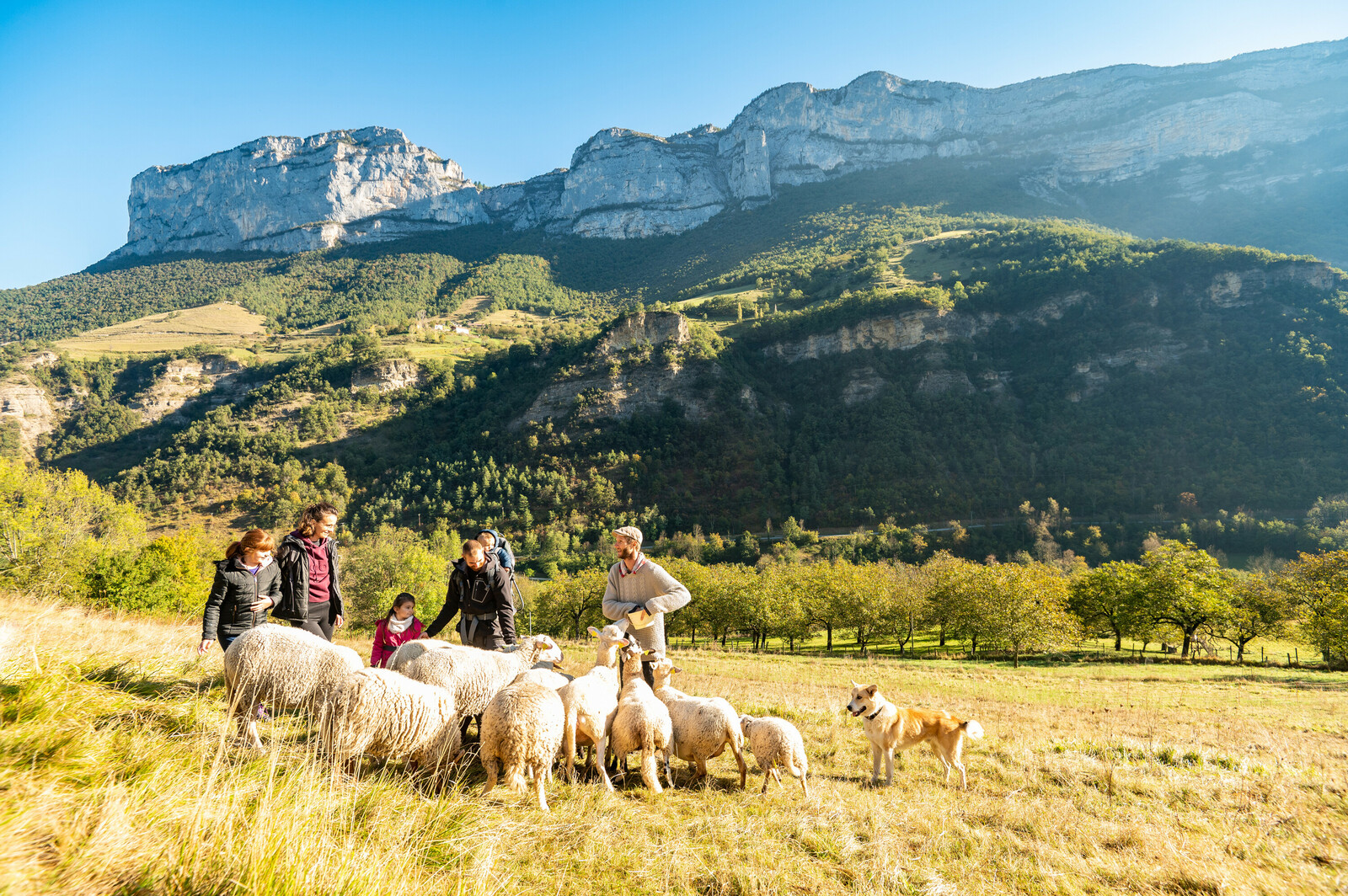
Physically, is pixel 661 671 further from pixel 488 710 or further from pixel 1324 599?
pixel 1324 599

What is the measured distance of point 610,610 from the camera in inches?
277

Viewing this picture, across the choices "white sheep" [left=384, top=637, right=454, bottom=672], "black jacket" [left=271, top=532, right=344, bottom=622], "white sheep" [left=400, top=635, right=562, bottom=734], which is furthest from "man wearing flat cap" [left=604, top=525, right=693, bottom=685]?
"black jacket" [left=271, top=532, right=344, bottom=622]

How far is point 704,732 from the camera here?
6.12 meters

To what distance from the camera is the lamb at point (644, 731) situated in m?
5.72

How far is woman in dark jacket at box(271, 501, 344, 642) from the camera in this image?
6.67 metres

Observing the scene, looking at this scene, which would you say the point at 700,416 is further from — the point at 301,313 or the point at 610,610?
the point at 301,313

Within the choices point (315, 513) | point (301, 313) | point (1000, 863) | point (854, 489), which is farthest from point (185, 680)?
point (301, 313)

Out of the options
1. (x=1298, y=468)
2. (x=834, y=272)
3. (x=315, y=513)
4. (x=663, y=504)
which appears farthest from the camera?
(x=834, y=272)

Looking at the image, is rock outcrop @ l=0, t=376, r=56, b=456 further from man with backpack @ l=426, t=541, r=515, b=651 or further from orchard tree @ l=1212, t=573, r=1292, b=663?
orchard tree @ l=1212, t=573, r=1292, b=663

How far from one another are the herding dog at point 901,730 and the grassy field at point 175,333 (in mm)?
165394

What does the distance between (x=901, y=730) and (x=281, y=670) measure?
725 cm

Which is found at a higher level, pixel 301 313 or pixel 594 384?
pixel 301 313

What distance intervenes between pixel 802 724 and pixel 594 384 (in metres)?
104

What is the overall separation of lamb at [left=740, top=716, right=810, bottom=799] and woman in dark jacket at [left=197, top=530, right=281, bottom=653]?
598cm
